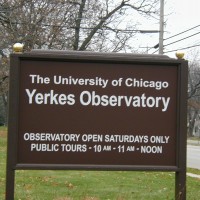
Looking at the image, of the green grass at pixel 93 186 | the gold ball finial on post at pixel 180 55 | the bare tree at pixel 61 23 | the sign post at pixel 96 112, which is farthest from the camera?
the bare tree at pixel 61 23

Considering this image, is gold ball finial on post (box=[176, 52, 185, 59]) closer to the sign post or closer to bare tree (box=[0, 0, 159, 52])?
the sign post

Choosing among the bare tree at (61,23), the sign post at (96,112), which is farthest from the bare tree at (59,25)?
the sign post at (96,112)

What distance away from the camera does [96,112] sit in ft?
17.9

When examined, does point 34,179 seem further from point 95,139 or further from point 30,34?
point 30,34

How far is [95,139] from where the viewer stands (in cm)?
543

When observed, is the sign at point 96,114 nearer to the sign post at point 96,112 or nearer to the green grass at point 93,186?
the sign post at point 96,112

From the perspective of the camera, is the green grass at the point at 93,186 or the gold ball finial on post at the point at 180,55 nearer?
the gold ball finial on post at the point at 180,55

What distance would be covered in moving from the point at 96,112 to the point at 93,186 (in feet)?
16.6

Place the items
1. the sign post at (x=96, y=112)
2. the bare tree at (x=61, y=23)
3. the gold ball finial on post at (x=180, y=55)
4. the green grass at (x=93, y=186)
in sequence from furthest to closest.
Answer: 1. the bare tree at (x=61, y=23)
2. the green grass at (x=93, y=186)
3. the gold ball finial on post at (x=180, y=55)
4. the sign post at (x=96, y=112)

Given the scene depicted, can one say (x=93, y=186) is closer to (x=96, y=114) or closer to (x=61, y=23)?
(x=96, y=114)

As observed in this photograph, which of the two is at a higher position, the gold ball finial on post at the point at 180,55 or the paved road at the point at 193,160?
the gold ball finial on post at the point at 180,55

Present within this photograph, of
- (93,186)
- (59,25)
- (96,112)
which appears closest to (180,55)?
(96,112)

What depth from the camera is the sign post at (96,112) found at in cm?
535

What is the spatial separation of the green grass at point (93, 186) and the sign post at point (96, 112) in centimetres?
216
